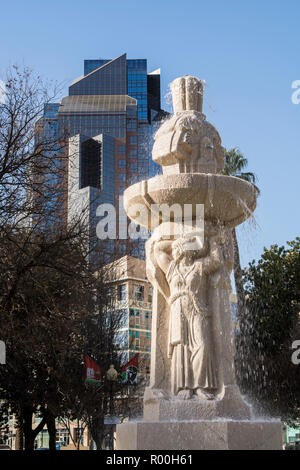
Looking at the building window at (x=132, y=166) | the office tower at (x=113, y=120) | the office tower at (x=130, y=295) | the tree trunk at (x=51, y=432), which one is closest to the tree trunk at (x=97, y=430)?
the tree trunk at (x=51, y=432)

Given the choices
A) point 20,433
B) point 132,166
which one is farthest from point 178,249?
point 132,166

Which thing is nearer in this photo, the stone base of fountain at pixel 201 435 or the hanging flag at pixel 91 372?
the stone base of fountain at pixel 201 435

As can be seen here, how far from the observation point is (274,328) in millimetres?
23500

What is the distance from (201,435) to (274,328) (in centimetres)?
1757

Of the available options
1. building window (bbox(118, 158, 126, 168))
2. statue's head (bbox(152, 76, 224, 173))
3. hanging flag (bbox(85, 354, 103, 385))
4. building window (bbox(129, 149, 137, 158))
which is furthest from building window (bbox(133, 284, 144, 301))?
building window (bbox(118, 158, 126, 168))

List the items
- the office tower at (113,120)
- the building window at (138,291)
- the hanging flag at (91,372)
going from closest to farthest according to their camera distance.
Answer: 1. the hanging flag at (91,372)
2. the building window at (138,291)
3. the office tower at (113,120)

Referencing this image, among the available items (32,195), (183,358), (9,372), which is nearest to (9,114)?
(32,195)

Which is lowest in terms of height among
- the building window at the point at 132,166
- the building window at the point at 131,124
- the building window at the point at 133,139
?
the building window at the point at 132,166

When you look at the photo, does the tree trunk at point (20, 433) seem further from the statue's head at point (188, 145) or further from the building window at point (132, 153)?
the building window at point (132, 153)

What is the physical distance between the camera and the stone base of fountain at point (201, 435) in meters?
6.50

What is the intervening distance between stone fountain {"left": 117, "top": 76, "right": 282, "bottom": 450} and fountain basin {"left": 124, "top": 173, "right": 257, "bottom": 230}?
0.04ft

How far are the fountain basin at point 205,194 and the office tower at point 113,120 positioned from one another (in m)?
20.9

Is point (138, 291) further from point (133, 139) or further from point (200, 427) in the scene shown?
point (133, 139)

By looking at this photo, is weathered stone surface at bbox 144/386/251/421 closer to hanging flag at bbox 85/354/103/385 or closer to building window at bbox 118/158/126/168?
hanging flag at bbox 85/354/103/385
